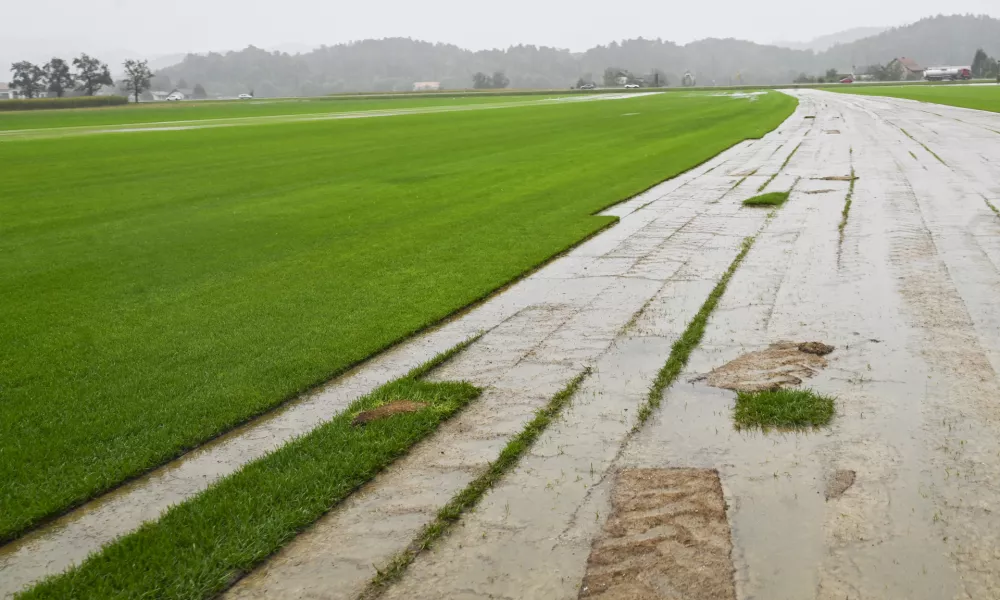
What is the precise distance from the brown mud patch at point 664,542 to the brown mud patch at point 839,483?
1.91 feet

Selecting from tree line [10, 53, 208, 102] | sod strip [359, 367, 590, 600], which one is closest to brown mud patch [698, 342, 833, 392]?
sod strip [359, 367, 590, 600]

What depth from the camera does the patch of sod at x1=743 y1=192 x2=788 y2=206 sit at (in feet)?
46.0

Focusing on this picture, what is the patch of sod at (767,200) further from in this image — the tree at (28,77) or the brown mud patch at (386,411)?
the tree at (28,77)

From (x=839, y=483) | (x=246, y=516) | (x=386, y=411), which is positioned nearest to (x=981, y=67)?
(x=839, y=483)

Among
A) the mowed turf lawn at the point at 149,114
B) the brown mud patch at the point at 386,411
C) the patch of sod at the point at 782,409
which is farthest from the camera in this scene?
the mowed turf lawn at the point at 149,114

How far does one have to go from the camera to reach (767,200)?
46.6 ft

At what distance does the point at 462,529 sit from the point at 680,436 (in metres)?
1.65

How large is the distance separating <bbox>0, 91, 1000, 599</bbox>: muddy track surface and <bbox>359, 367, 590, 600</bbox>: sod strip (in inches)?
2.2

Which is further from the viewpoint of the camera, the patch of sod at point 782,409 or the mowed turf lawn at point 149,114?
the mowed turf lawn at point 149,114

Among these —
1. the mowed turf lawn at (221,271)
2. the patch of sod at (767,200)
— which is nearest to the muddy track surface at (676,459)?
the mowed turf lawn at (221,271)

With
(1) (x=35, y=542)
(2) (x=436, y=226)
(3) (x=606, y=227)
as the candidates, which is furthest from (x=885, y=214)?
(1) (x=35, y=542)

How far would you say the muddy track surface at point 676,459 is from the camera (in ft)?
12.3

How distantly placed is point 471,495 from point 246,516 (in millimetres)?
1179

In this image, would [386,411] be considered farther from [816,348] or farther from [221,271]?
[221,271]
